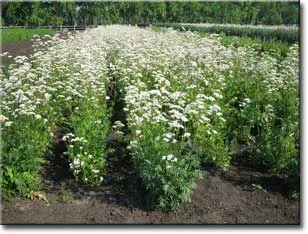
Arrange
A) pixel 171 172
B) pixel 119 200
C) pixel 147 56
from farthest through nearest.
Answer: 1. pixel 147 56
2. pixel 119 200
3. pixel 171 172

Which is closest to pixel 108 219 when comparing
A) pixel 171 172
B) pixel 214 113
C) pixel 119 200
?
pixel 119 200

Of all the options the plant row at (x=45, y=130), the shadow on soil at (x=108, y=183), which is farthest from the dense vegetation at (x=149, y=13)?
the shadow on soil at (x=108, y=183)

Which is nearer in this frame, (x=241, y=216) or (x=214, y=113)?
(x=241, y=216)

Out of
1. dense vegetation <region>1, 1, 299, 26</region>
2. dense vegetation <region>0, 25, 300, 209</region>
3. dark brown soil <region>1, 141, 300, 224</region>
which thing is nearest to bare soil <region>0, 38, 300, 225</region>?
dark brown soil <region>1, 141, 300, 224</region>

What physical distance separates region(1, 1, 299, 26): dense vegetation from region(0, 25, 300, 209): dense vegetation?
42.1 metres

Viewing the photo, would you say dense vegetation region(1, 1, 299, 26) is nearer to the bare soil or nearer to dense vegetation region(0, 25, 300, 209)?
dense vegetation region(0, 25, 300, 209)

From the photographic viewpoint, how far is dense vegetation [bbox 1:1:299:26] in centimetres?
4950

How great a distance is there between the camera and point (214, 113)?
22.5ft

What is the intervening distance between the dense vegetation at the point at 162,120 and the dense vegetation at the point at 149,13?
42.1 m

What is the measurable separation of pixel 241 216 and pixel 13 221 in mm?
2789

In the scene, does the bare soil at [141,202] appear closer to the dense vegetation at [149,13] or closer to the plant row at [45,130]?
the plant row at [45,130]

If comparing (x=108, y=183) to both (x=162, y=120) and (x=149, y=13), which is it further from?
(x=149, y=13)

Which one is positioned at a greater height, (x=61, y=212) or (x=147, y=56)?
(x=147, y=56)

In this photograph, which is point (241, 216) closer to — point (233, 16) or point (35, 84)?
point (35, 84)
